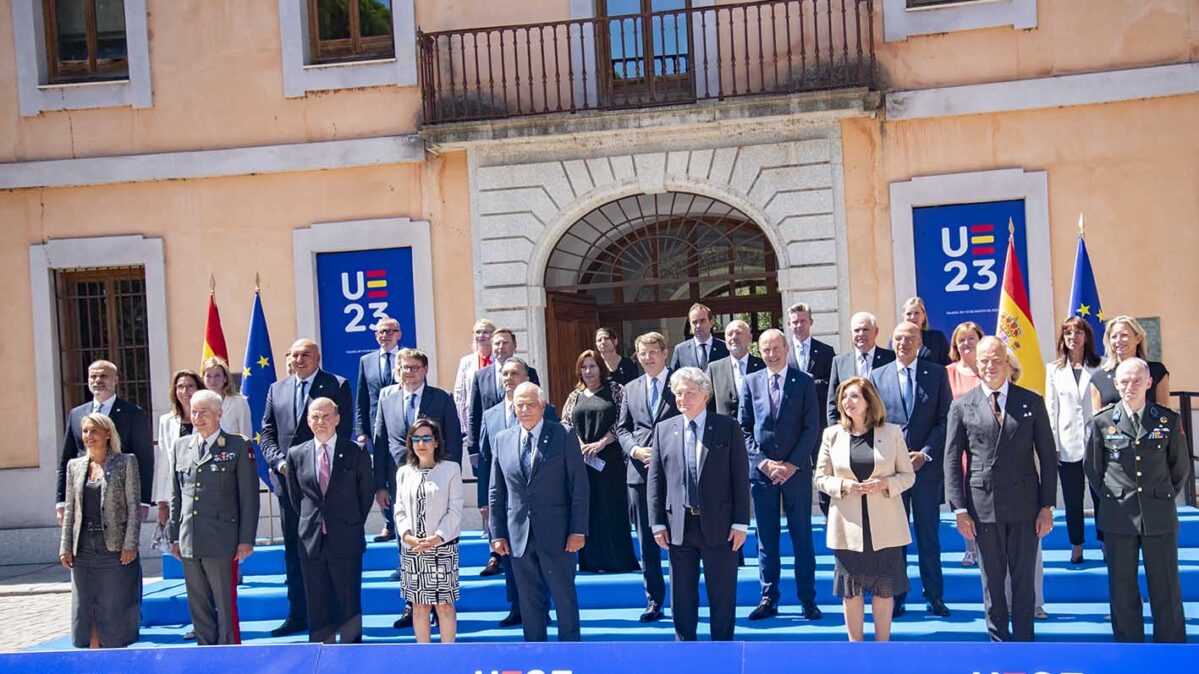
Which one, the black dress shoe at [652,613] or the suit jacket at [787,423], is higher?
the suit jacket at [787,423]

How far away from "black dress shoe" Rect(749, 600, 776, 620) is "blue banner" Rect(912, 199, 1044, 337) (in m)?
4.55

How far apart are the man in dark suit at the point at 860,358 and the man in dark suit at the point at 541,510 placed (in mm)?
1764

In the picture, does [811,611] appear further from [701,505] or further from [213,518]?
[213,518]

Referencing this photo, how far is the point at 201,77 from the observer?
42.6ft

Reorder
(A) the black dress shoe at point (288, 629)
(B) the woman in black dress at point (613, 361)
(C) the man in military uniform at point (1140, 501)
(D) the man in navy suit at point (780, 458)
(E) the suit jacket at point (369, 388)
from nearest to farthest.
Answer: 1. (C) the man in military uniform at point (1140, 501)
2. (D) the man in navy suit at point (780, 458)
3. (A) the black dress shoe at point (288, 629)
4. (B) the woman in black dress at point (613, 361)
5. (E) the suit jacket at point (369, 388)

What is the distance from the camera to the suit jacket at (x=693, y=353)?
29.6 ft

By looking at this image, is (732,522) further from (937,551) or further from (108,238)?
(108,238)

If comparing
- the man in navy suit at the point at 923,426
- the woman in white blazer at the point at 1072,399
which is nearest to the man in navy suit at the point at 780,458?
the man in navy suit at the point at 923,426

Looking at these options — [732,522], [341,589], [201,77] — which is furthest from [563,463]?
[201,77]

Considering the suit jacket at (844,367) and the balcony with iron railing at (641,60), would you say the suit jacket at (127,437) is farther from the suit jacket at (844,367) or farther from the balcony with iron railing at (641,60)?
the balcony with iron railing at (641,60)

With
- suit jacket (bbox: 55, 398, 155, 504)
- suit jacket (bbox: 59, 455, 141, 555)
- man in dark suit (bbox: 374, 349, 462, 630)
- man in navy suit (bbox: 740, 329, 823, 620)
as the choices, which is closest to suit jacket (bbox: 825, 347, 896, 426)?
man in navy suit (bbox: 740, 329, 823, 620)

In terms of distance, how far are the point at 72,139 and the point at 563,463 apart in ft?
27.6

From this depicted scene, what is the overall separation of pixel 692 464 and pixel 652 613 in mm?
1450

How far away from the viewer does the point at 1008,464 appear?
6.75 meters
